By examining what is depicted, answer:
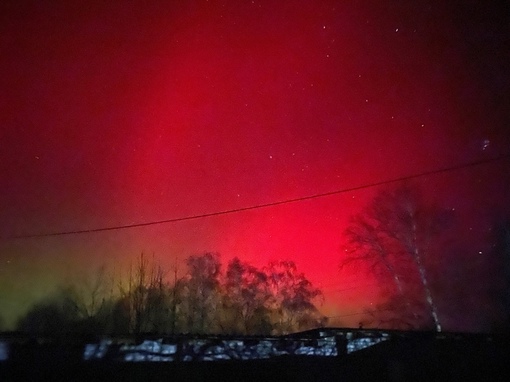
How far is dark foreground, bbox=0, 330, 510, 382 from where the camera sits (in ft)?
41.3

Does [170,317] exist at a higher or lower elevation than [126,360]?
higher

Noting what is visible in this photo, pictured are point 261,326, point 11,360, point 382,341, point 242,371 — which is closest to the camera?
point 11,360

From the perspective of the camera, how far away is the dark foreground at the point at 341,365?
12594 millimetres

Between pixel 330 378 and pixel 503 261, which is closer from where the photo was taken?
pixel 330 378

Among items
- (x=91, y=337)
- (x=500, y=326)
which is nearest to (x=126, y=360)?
(x=91, y=337)

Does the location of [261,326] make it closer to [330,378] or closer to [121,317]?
[121,317]

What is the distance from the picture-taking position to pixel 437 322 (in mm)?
28812

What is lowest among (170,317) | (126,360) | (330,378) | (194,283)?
(330,378)

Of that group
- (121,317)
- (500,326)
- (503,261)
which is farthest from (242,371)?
(121,317)

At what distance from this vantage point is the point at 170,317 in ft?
130

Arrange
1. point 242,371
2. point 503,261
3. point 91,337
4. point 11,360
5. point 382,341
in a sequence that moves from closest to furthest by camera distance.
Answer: point 11,360
point 91,337
point 242,371
point 382,341
point 503,261

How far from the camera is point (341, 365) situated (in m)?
16.0

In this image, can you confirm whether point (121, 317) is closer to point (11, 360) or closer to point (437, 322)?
point (437, 322)

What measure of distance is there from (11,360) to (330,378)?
9.74 meters
